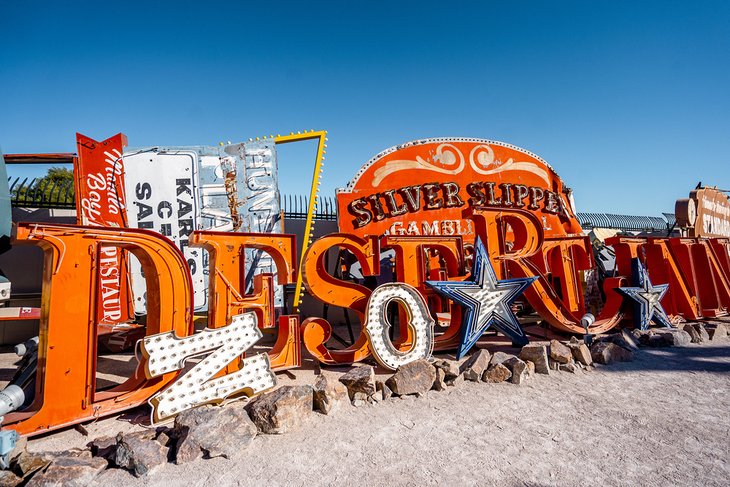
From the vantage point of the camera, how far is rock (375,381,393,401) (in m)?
4.76

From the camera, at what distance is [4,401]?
3699 millimetres

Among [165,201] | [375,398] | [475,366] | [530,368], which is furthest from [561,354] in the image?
[165,201]

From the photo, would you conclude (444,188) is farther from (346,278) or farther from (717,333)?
(717,333)

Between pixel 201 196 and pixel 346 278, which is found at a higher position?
pixel 201 196

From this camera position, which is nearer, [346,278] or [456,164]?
[346,278]

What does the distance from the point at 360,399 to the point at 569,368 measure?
10.1 feet

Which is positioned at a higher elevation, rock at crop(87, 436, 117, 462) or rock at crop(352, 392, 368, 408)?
rock at crop(87, 436, 117, 462)

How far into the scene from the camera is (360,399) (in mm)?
4629

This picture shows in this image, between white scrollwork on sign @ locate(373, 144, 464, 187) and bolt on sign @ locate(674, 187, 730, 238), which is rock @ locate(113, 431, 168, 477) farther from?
bolt on sign @ locate(674, 187, 730, 238)

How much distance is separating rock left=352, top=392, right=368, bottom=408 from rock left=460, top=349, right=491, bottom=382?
4.95 feet

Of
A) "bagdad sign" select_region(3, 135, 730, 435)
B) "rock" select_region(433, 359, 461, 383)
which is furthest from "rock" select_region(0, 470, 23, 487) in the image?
"rock" select_region(433, 359, 461, 383)

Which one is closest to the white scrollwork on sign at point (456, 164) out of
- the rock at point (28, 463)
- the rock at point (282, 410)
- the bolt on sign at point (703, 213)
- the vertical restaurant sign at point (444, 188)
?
the vertical restaurant sign at point (444, 188)

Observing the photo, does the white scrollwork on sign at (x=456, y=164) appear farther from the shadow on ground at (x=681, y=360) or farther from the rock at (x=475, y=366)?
the shadow on ground at (x=681, y=360)

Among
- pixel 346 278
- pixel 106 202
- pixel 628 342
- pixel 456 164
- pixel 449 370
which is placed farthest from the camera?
pixel 456 164
